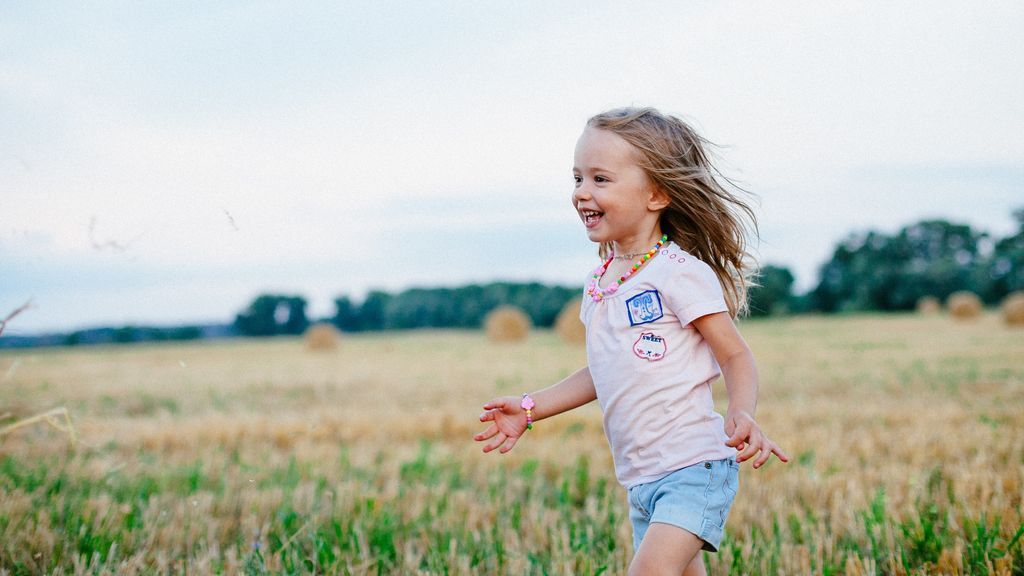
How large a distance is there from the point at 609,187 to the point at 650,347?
487 millimetres

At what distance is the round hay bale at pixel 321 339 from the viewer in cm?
2552

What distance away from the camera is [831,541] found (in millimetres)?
3084

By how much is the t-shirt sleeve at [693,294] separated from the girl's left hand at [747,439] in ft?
0.99

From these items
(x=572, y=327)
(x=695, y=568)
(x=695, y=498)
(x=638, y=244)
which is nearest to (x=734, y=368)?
(x=695, y=498)

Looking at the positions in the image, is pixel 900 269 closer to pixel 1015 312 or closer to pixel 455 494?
pixel 1015 312

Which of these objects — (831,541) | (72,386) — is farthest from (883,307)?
(831,541)

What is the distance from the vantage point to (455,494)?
12.9ft

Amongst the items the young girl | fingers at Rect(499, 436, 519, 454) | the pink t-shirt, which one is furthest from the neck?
fingers at Rect(499, 436, 519, 454)

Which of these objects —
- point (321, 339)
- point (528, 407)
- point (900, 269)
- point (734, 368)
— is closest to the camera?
point (734, 368)

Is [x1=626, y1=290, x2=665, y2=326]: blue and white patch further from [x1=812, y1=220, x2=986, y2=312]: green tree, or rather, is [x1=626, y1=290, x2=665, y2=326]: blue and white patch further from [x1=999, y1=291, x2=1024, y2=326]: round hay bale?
[x1=812, y1=220, x2=986, y2=312]: green tree

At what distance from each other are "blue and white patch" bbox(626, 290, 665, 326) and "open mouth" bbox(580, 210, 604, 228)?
261 mm

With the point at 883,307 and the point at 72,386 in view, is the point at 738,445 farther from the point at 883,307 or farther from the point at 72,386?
the point at 883,307

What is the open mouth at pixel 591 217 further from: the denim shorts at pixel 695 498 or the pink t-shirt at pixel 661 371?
the denim shorts at pixel 695 498

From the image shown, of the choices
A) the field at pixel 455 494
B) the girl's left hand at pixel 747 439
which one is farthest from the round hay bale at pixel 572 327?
the girl's left hand at pixel 747 439
